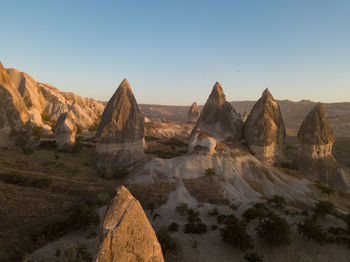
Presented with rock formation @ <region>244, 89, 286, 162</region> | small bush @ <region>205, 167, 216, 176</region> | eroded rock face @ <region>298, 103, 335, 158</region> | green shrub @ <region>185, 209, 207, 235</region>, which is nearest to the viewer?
green shrub @ <region>185, 209, 207, 235</region>

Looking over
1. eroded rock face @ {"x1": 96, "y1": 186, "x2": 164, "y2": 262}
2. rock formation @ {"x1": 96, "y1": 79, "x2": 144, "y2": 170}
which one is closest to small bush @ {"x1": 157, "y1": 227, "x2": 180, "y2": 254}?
eroded rock face @ {"x1": 96, "y1": 186, "x2": 164, "y2": 262}

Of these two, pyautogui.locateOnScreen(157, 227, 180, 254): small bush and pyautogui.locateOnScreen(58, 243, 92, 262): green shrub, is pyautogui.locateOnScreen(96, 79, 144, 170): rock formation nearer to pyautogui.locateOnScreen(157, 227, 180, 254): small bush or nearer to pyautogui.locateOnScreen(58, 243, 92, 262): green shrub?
pyautogui.locateOnScreen(58, 243, 92, 262): green shrub

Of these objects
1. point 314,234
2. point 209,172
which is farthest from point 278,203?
point 209,172

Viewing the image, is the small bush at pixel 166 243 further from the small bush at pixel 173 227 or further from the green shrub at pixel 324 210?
the green shrub at pixel 324 210

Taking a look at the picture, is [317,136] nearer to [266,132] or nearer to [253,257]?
[266,132]

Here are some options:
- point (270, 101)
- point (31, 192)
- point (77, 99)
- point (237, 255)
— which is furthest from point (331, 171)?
point (77, 99)

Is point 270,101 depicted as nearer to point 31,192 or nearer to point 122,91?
point 122,91
